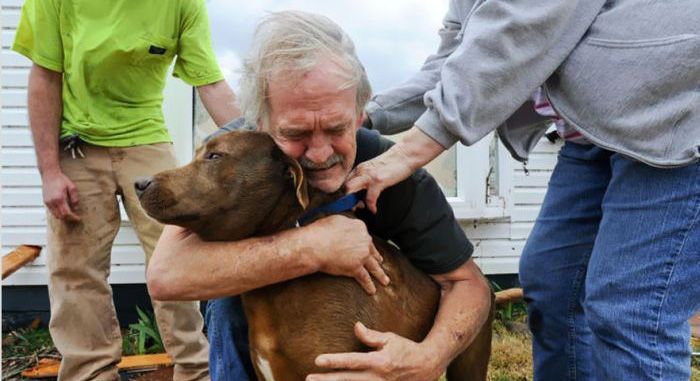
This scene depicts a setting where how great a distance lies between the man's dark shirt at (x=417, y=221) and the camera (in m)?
2.44

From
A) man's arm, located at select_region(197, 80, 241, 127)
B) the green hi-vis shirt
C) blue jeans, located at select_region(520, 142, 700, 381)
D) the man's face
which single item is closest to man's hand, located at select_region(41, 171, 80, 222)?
the green hi-vis shirt

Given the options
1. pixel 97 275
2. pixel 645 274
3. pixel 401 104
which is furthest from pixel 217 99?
pixel 645 274

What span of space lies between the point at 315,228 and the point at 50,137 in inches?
88.8

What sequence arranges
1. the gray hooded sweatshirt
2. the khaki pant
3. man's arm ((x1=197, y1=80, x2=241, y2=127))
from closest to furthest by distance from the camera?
the gray hooded sweatshirt → the khaki pant → man's arm ((x1=197, y1=80, x2=241, y2=127))

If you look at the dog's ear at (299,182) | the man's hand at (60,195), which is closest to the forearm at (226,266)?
the dog's ear at (299,182)

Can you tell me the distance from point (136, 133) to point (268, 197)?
2.08 meters

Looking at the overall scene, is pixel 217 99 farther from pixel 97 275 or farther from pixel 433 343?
pixel 433 343

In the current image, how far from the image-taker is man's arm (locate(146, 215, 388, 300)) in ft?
7.04

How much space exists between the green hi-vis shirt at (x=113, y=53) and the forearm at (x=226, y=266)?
192 centimetres

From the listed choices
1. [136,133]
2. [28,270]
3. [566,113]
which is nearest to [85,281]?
[136,133]

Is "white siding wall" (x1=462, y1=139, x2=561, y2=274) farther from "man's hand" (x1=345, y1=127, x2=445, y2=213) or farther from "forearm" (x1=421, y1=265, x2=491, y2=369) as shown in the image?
"man's hand" (x1=345, y1=127, x2=445, y2=213)

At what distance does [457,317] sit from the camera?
7.85 feet

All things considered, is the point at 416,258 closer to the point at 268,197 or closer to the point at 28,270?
the point at 268,197

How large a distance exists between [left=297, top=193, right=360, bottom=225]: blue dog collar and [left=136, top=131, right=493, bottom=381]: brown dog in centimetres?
3
